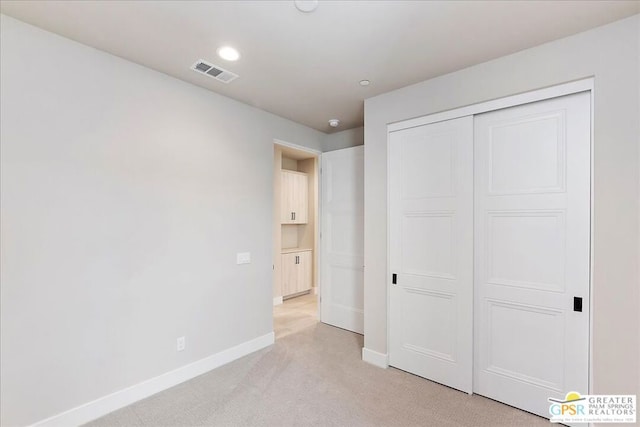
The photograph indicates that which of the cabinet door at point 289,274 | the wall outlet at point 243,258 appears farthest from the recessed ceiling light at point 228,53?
the cabinet door at point 289,274

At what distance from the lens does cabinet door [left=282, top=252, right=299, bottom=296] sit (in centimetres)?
519

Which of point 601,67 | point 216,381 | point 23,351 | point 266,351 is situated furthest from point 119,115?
point 601,67

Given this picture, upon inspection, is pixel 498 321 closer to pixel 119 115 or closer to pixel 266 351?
pixel 266 351

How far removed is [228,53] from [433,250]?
2372mm

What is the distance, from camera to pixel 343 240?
4.02m

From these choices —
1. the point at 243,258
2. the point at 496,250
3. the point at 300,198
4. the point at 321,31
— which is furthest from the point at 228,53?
the point at 300,198

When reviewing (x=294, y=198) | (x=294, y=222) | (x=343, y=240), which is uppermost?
(x=294, y=198)

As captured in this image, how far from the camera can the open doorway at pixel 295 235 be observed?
5.02m

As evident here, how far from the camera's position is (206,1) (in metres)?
1.70

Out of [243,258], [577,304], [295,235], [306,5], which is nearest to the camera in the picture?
[306,5]

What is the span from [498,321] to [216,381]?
2481 millimetres

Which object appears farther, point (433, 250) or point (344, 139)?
point (344, 139)

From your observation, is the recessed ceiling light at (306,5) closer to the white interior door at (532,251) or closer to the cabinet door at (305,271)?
the white interior door at (532,251)

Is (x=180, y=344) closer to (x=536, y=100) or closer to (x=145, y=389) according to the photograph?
(x=145, y=389)
